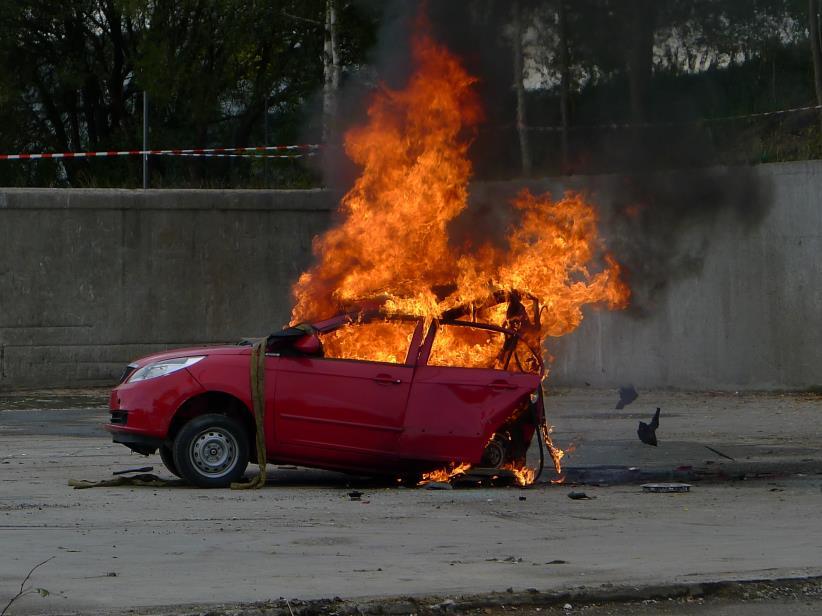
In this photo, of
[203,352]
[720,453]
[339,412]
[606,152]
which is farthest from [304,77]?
[339,412]

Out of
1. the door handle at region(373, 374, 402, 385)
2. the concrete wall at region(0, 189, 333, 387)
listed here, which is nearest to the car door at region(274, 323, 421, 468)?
the door handle at region(373, 374, 402, 385)

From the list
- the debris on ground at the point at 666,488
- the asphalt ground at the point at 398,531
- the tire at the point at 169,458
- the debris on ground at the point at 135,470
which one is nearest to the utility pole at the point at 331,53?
the asphalt ground at the point at 398,531

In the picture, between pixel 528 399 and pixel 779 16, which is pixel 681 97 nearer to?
pixel 779 16

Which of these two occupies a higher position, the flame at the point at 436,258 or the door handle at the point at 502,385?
the flame at the point at 436,258

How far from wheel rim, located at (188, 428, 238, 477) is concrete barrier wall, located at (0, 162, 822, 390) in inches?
394

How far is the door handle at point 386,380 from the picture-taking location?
1070 centimetres

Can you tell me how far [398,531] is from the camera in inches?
341

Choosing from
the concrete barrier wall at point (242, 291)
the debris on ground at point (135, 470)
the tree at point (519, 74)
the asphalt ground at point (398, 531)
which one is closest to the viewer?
the asphalt ground at point (398, 531)

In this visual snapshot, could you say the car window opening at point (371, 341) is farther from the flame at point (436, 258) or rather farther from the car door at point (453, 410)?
the car door at point (453, 410)

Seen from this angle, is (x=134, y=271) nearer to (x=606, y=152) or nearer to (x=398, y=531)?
(x=606, y=152)

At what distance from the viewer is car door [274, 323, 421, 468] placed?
10664mm

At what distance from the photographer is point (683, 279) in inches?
764

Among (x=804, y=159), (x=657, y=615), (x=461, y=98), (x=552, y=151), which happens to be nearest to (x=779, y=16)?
(x=804, y=159)

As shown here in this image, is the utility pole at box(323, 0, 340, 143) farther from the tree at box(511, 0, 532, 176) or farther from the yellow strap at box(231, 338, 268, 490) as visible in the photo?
the yellow strap at box(231, 338, 268, 490)
